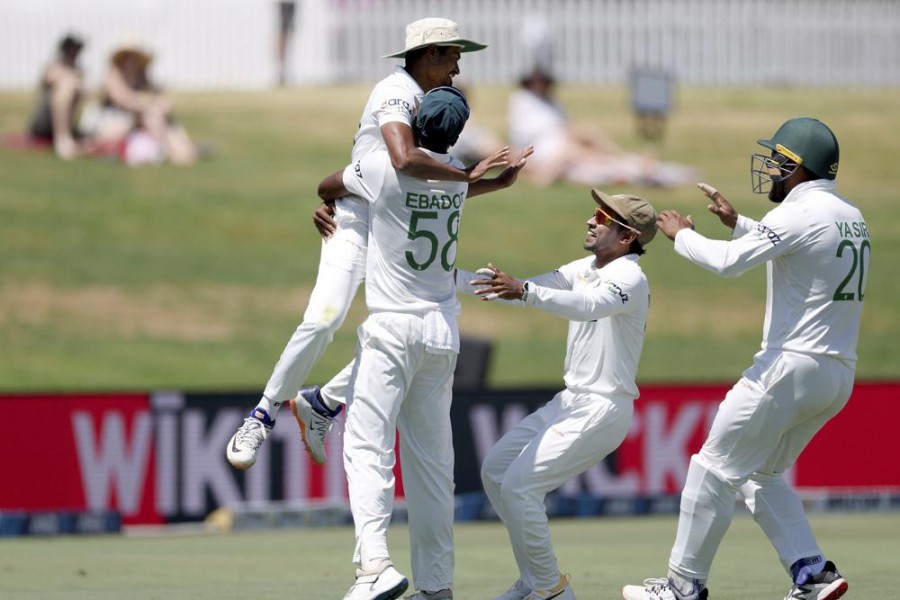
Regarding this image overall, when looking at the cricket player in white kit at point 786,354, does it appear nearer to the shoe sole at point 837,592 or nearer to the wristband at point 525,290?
the shoe sole at point 837,592

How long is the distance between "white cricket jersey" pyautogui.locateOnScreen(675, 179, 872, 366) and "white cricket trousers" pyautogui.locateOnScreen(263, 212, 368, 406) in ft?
4.80

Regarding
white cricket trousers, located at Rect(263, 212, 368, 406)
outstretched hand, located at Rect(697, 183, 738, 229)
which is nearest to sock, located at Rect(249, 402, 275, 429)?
white cricket trousers, located at Rect(263, 212, 368, 406)

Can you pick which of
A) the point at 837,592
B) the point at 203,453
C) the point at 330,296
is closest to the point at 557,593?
the point at 837,592

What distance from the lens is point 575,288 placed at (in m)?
7.57

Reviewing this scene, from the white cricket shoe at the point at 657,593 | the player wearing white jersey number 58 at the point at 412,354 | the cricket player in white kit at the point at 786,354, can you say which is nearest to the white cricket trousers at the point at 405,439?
the player wearing white jersey number 58 at the point at 412,354

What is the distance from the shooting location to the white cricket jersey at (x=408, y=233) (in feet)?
22.9

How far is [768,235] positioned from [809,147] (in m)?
0.50

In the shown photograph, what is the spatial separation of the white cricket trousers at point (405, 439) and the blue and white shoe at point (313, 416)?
60 centimetres

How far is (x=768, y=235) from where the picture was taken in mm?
7008

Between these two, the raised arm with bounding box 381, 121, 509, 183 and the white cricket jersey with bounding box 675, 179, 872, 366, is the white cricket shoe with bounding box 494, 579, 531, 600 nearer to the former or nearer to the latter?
the white cricket jersey with bounding box 675, 179, 872, 366

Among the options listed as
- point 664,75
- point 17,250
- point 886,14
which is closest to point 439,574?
point 17,250

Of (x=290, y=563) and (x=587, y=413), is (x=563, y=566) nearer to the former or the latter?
(x=290, y=563)

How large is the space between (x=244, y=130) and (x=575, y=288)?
18386 millimetres

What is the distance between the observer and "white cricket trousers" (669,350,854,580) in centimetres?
712
